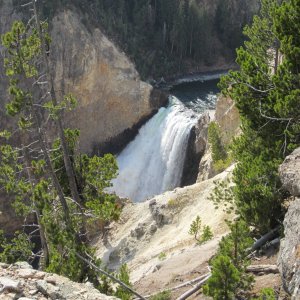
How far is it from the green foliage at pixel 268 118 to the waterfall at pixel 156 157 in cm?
2308

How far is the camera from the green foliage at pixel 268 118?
Answer: 11711 millimetres

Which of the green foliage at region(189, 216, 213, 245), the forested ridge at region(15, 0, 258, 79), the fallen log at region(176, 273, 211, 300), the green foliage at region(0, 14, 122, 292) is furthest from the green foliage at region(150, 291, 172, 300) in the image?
the forested ridge at region(15, 0, 258, 79)

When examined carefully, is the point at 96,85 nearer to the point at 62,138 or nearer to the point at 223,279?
the point at 62,138

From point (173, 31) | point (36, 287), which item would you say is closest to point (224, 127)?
point (36, 287)

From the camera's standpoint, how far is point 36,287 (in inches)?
324

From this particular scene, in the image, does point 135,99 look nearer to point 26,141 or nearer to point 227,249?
point 26,141

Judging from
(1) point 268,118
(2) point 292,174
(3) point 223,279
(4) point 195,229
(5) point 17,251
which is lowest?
(4) point 195,229

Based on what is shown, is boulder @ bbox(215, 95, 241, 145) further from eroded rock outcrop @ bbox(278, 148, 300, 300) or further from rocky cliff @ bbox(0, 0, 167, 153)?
eroded rock outcrop @ bbox(278, 148, 300, 300)

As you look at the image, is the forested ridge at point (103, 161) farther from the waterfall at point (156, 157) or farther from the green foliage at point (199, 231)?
the waterfall at point (156, 157)

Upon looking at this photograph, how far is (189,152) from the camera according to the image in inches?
1452

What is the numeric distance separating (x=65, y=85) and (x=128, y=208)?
49.6 ft

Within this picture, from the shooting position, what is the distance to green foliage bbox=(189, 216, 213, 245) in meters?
16.9

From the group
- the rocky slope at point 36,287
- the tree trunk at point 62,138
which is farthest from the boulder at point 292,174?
the tree trunk at point 62,138

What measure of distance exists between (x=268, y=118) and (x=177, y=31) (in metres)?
50.2
